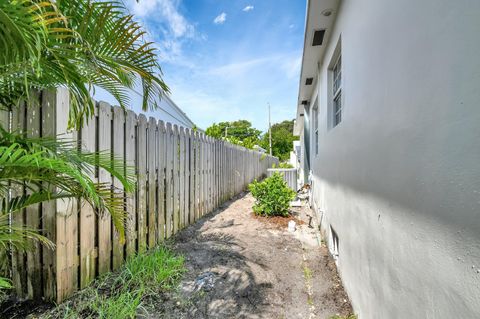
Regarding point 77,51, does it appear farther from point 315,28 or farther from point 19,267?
point 315,28

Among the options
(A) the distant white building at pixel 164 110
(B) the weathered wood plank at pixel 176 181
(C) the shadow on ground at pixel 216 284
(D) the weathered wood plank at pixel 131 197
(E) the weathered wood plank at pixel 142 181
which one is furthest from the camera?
(A) the distant white building at pixel 164 110

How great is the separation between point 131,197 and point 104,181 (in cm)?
46

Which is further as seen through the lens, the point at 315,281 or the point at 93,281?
the point at 315,281

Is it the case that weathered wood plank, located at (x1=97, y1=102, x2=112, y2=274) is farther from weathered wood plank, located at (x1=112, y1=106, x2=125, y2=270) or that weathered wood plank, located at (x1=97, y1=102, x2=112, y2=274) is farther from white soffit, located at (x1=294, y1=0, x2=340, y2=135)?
white soffit, located at (x1=294, y1=0, x2=340, y2=135)

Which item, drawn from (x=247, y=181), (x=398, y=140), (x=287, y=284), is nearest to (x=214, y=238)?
(x=287, y=284)

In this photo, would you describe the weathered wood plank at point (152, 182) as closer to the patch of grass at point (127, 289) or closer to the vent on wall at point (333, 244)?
the patch of grass at point (127, 289)

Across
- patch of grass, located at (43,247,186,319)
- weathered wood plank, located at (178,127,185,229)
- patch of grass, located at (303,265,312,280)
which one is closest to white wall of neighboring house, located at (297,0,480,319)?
patch of grass, located at (303,265,312,280)

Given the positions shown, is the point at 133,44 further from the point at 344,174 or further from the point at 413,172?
the point at 344,174

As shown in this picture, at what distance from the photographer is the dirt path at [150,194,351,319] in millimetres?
2342

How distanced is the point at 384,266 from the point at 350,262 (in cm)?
96

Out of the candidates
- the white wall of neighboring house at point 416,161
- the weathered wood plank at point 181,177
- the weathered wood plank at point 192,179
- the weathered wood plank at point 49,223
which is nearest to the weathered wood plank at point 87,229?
the weathered wood plank at point 49,223

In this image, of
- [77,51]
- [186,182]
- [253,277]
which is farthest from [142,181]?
[77,51]

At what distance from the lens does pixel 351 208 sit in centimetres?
257

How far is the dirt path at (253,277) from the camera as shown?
2342 millimetres
